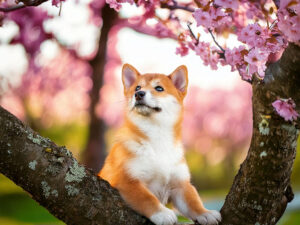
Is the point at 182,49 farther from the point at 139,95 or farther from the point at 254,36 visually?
the point at 254,36

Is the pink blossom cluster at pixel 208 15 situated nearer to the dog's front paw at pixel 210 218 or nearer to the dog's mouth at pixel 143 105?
the dog's mouth at pixel 143 105

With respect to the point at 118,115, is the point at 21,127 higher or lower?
lower

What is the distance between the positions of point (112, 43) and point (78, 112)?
522cm

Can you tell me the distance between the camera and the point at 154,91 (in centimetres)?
335

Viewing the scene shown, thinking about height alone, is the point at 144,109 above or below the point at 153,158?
above

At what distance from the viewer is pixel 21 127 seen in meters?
2.42

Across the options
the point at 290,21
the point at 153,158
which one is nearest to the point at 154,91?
the point at 153,158

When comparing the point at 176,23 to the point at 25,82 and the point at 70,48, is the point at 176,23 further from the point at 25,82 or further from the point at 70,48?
the point at 25,82

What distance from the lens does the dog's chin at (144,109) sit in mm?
3234

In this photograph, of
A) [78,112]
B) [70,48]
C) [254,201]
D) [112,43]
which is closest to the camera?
[254,201]

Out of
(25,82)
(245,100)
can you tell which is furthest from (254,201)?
(245,100)

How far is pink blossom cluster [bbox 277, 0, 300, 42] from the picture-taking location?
6.90 feet

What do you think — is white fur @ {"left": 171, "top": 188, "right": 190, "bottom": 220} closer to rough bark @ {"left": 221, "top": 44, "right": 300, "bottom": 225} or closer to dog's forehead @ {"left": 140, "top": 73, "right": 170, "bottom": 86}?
rough bark @ {"left": 221, "top": 44, "right": 300, "bottom": 225}

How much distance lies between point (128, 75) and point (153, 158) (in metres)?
1.03
